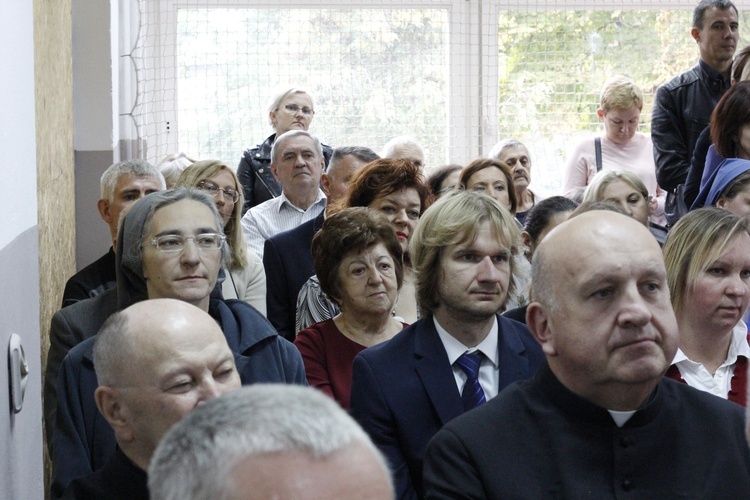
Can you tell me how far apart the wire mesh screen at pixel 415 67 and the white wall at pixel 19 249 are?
4.01m

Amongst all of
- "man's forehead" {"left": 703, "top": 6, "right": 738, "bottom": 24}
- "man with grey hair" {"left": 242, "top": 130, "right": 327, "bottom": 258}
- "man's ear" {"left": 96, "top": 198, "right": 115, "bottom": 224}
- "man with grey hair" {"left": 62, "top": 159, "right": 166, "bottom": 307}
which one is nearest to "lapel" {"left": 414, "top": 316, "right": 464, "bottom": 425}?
"man with grey hair" {"left": 62, "top": 159, "right": 166, "bottom": 307}

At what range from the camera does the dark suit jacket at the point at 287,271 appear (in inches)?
158

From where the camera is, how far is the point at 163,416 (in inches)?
81.1

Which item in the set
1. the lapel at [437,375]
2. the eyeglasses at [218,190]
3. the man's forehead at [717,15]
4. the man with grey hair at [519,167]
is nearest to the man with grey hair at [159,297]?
Answer: the lapel at [437,375]

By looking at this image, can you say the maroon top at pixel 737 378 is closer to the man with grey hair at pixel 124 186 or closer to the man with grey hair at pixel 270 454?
the man with grey hair at pixel 270 454

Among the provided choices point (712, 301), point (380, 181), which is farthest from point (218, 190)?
point (712, 301)

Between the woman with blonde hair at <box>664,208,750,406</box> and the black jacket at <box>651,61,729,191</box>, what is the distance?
2.63 metres

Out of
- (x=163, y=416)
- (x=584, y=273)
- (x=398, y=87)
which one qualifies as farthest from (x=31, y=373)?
(x=398, y=87)

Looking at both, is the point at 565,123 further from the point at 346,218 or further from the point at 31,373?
the point at 31,373

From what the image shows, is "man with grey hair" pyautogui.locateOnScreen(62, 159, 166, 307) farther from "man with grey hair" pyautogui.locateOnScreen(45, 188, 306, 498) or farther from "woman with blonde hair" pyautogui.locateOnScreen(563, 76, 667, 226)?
"woman with blonde hair" pyautogui.locateOnScreen(563, 76, 667, 226)

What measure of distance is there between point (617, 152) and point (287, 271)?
3.04 meters

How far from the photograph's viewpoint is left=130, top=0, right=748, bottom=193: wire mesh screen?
7.00 m

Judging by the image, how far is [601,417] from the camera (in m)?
1.98

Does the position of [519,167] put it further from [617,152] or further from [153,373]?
[153,373]
